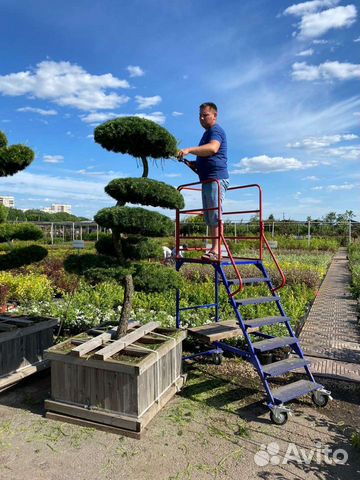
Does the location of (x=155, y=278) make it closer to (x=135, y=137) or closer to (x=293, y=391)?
(x=135, y=137)

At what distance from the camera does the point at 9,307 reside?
6656 millimetres

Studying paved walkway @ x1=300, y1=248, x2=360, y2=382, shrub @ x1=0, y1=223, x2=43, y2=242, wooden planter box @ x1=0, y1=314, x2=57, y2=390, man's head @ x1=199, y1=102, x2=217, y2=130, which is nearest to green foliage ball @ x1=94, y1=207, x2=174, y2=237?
man's head @ x1=199, y1=102, x2=217, y2=130

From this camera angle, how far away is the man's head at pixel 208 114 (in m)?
4.09

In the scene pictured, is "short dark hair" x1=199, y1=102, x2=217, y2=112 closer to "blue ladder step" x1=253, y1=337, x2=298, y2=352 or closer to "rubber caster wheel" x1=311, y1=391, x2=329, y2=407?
"blue ladder step" x1=253, y1=337, x2=298, y2=352

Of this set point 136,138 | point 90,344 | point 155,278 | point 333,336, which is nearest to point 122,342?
point 90,344

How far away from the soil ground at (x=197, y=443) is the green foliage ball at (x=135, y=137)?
8.20ft

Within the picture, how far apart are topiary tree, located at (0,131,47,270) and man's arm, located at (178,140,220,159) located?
1.70 meters

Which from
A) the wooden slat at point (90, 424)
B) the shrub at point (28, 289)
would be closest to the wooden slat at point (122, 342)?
the wooden slat at point (90, 424)

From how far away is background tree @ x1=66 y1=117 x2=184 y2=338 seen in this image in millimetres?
3545

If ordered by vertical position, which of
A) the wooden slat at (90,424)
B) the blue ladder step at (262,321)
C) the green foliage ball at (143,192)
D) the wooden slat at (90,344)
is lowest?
the wooden slat at (90,424)

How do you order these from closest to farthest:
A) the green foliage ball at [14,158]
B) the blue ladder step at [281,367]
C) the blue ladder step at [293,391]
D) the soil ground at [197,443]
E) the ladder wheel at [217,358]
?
the soil ground at [197,443] < the blue ladder step at [293,391] < the blue ladder step at [281,367] < the green foliage ball at [14,158] < the ladder wheel at [217,358]

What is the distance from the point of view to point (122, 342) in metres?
3.51

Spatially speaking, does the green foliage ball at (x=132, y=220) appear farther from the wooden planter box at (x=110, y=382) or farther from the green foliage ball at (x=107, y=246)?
the wooden planter box at (x=110, y=382)

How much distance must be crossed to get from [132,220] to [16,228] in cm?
175
